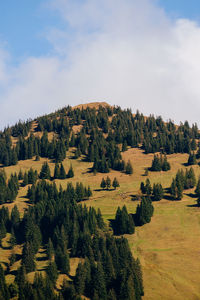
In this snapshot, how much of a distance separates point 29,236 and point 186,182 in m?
82.8

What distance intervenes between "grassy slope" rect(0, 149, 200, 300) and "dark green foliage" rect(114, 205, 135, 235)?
315 centimetres

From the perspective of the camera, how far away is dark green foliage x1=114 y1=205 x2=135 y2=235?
116m

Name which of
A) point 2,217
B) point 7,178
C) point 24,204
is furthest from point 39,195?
point 7,178

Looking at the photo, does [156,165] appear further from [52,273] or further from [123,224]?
[52,273]

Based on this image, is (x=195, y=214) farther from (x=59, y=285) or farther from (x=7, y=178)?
(x=7, y=178)

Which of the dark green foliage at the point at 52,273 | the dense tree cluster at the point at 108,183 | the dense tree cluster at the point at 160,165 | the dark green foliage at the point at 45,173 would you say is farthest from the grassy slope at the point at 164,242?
the dark green foliage at the point at 45,173

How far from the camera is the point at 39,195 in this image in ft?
501

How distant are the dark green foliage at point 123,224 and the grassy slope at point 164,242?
3152 millimetres

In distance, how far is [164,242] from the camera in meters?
107

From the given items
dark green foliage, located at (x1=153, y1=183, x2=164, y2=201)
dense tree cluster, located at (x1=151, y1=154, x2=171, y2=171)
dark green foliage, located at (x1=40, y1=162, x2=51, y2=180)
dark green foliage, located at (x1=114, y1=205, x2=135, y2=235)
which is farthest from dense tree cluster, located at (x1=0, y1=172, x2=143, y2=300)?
dense tree cluster, located at (x1=151, y1=154, x2=171, y2=171)

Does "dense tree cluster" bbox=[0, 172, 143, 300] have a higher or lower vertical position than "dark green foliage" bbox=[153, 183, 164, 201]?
lower

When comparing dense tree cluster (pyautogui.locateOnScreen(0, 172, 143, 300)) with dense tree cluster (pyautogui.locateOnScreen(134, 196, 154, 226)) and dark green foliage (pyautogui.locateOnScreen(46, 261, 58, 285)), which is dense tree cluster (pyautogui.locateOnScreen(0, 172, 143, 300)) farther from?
dense tree cluster (pyautogui.locateOnScreen(134, 196, 154, 226))

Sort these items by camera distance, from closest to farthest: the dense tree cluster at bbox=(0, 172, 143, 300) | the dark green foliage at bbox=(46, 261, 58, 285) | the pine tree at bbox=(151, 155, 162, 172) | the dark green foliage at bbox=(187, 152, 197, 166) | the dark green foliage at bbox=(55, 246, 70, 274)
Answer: the dense tree cluster at bbox=(0, 172, 143, 300) < the dark green foliage at bbox=(46, 261, 58, 285) < the dark green foliage at bbox=(55, 246, 70, 274) < the pine tree at bbox=(151, 155, 162, 172) < the dark green foliage at bbox=(187, 152, 197, 166)

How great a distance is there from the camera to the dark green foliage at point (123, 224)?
11608 centimetres
